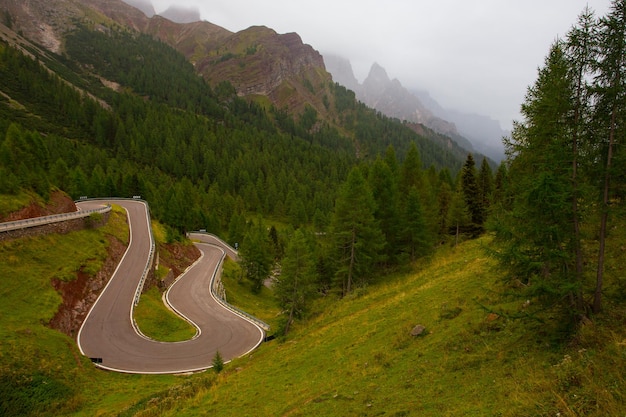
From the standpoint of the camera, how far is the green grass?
1342 inches

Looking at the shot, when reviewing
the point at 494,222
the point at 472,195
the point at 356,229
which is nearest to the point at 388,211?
the point at 356,229

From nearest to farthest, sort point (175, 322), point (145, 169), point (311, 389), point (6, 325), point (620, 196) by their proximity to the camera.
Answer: point (620, 196) → point (311, 389) → point (6, 325) → point (175, 322) → point (145, 169)

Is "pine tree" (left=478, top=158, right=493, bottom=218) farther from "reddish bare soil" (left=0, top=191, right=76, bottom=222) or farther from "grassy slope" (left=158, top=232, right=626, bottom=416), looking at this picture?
"reddish bare soil" (left=0, top=191, right=76, bottom=222)

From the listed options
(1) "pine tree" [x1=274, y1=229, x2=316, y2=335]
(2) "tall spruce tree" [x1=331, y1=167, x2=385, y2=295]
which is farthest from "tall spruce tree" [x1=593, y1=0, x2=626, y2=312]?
(1) "pine tree" [x1=274, y1=229, x2=316, y2=335]

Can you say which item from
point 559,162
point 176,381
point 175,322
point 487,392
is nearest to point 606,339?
point 487,392

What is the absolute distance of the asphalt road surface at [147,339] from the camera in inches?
1116

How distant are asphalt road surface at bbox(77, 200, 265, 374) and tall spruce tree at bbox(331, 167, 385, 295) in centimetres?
1249

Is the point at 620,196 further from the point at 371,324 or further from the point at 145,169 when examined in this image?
the point at 145,169

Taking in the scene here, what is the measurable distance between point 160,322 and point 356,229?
24293 millimetres

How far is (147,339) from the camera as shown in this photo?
32.5m

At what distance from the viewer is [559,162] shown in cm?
989

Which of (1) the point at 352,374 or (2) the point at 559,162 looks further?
(1) the point at 352,374

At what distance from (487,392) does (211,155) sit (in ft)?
503

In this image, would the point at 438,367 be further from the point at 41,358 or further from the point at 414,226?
the point at 41,358
